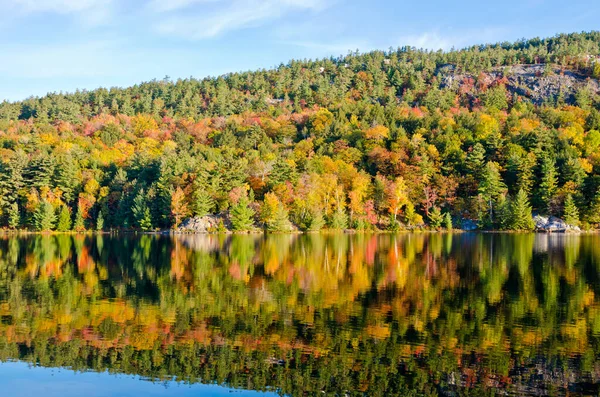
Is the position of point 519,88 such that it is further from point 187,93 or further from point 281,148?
point 187,93

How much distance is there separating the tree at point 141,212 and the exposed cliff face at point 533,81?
111m

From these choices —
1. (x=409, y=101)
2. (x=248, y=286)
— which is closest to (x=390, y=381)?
(x=248, y=286)

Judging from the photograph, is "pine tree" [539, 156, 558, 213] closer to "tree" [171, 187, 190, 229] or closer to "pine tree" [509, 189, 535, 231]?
"pine tree" [509, 189, 535, 231]

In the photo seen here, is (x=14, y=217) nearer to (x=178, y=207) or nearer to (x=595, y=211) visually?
(x=178, y=207)

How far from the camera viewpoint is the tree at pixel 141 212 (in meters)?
85.6

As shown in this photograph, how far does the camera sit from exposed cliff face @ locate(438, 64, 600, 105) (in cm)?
15412

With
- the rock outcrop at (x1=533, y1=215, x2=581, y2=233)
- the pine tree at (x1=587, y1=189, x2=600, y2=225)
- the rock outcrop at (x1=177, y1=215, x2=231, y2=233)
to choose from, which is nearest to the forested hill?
the pine tree at (x1=587, y1=189, x2=600, y2=225)

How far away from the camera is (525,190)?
92250mm

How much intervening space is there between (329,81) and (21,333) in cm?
17428

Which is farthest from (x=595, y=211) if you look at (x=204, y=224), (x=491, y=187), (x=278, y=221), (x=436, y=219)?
(x=204, y=224)

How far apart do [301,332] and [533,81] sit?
163383 millimetres

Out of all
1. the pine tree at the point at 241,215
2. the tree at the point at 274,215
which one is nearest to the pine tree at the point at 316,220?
the tree at the point at 274,215

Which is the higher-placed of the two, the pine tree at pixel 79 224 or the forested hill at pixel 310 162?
the forested hill at pixel 310 162

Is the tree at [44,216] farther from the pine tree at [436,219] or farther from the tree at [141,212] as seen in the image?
the pine tree at [436,219]
